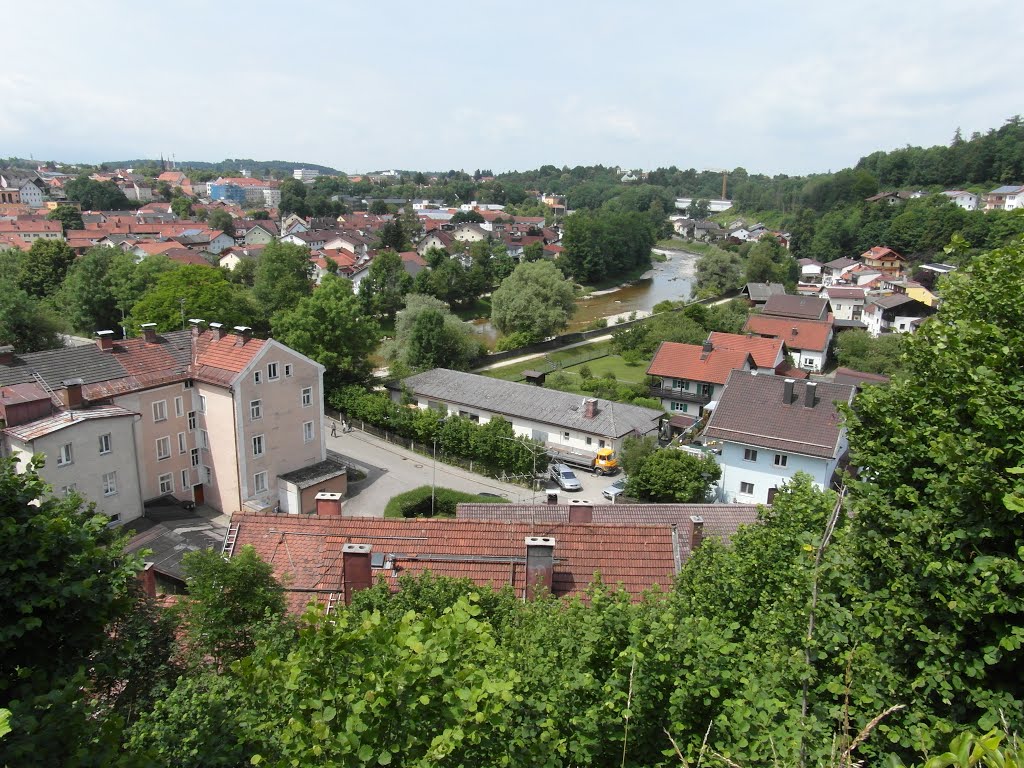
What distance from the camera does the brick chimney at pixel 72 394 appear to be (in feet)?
67.6

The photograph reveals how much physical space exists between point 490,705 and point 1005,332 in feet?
21.7

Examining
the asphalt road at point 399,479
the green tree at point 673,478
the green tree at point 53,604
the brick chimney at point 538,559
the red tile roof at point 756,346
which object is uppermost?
the green tree at point 53,604

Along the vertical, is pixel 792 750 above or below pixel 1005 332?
below

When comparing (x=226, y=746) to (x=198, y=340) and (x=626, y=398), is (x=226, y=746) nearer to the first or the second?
(x=198, y=340)

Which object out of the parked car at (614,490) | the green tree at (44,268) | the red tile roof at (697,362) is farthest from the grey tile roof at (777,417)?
the green tree at (44,268)

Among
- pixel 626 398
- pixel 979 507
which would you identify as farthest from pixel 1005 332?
pixel 626 398

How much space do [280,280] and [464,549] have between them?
127 feet

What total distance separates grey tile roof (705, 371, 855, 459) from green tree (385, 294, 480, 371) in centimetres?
1876

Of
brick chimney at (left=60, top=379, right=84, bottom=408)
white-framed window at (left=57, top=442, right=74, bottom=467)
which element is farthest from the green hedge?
brick chimney at (left=60, top=379, right=84, bottom=408)

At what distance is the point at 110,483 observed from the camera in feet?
68.4

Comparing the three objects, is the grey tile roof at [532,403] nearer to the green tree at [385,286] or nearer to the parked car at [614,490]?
the parked car at [614,490]

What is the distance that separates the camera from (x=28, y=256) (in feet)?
178

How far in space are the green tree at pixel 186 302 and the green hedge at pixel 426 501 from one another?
62.7 ft

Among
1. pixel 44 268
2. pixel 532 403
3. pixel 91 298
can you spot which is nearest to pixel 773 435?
pixel 532 403
